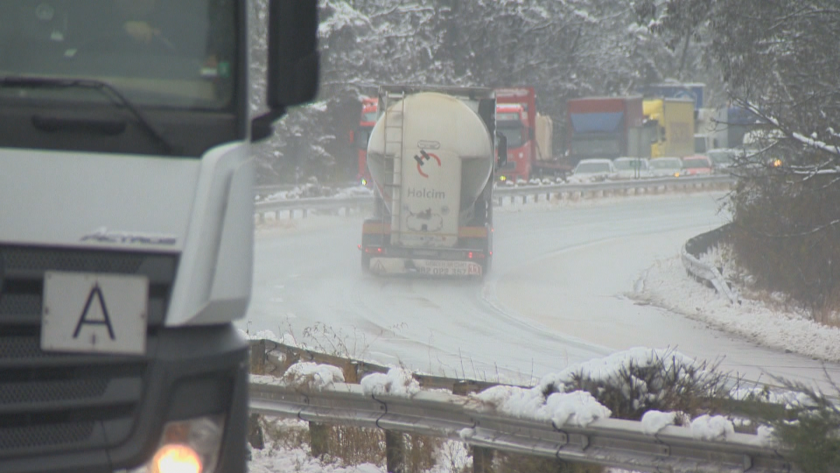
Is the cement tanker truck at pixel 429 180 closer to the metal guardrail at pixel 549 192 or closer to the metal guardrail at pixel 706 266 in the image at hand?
the metal guardrail at pixel 706 266

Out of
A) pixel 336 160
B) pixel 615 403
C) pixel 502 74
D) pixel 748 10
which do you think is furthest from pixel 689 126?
pixel 615 403

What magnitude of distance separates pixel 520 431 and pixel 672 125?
4507 cm

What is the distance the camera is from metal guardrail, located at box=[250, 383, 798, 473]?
179 inches

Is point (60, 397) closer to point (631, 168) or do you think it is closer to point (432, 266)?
point (432, 266)

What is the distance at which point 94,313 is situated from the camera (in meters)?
3.23

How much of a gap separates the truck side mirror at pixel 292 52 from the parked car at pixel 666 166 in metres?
40.8

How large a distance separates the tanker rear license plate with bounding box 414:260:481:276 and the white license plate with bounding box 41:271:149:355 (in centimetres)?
1590

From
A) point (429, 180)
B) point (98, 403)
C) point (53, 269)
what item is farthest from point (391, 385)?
point (429, 180)

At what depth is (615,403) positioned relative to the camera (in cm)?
559

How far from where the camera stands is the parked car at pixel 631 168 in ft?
135

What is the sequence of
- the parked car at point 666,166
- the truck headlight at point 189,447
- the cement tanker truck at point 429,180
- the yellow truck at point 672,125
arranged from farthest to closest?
the yellow truck at point 672,125 → the parked car at point 666,166 → the cement tanker truck at point 429,180 → the truck headlight at point 189,447

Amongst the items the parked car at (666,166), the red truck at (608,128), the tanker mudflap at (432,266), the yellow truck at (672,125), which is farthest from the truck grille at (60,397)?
the yellow truck at (672,125)

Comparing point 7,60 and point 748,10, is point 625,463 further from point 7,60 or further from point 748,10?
point 748,10

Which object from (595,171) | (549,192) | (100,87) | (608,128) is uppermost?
(100,87)
